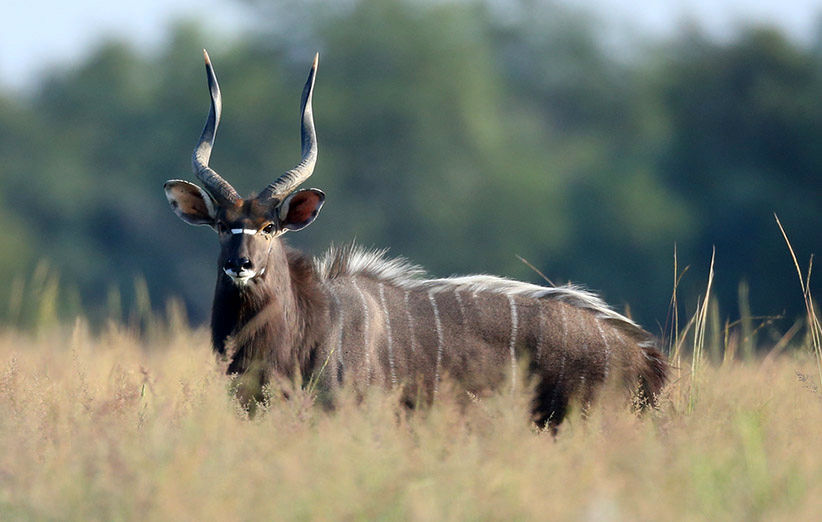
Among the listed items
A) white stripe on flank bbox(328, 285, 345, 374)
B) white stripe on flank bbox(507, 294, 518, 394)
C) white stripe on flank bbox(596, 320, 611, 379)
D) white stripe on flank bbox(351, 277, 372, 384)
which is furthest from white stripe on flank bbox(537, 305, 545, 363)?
white stripe on flank bbox(328, 285, 345, 374)

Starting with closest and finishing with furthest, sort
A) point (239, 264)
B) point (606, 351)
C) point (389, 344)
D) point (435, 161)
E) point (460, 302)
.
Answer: point (239, 264), point (389, 344), point (606, 351), point (460, 302), point (435, 161)

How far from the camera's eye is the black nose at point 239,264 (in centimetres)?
527

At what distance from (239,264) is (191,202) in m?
0.70

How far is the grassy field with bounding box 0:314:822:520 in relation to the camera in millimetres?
3346

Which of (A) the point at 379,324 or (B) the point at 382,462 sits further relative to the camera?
(A) the point at 379,324

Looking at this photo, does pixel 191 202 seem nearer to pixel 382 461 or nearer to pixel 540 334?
pixel 540 334

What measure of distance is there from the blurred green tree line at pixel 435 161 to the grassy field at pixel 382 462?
16164mm

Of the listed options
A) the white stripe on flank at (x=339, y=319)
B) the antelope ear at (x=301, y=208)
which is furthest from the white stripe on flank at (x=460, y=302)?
the antelope ear at (x=301, y=208)

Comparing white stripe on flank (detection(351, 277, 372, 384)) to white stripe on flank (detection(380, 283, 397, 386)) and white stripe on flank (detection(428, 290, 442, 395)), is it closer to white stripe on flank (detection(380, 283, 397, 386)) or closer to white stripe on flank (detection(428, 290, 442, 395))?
white stripe on flank (detection(380, 283, 397, 386))

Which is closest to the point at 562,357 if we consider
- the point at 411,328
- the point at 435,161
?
the point at 411,328

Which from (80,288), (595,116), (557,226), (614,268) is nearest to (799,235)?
(614,268)

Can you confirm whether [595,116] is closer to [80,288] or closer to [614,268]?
[614,268]

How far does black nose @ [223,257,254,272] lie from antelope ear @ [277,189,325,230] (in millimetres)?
488

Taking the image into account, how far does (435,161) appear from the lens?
26469 millimetres
